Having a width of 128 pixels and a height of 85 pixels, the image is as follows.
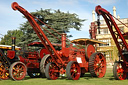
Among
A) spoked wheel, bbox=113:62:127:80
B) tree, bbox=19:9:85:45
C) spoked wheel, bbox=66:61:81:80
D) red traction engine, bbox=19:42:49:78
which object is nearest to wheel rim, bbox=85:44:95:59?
spoked wheel, bbox=66:61:81:80

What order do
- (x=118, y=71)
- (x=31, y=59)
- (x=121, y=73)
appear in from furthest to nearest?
(x=31, y=59) → (x=121, y=73) → (x=118, y=71)

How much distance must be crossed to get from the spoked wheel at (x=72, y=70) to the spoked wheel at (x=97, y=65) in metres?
0.94

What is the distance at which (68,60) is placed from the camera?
10320 millimetres

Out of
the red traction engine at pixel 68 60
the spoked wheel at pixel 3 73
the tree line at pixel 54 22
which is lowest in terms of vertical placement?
the spoked wheel at pixel 3 73

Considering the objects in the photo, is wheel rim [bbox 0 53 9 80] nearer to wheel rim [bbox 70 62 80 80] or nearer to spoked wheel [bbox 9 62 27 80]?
spoked wheel [bbox 9 62 27 80]

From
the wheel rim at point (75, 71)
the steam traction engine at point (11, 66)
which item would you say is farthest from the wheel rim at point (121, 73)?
the steam traction engine at point (11, 66)

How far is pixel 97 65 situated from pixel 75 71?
179cm

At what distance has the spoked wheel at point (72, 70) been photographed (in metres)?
8.92

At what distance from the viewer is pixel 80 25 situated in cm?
2617

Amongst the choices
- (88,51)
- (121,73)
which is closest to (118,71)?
(121,73)

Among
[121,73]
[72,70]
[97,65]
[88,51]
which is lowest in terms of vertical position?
[121,73]

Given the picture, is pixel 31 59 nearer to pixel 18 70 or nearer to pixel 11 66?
pixel 18 70

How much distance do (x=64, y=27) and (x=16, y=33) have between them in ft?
77.0

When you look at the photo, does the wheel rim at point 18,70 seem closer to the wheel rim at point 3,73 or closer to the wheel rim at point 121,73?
the wheel rim at point 3,73
